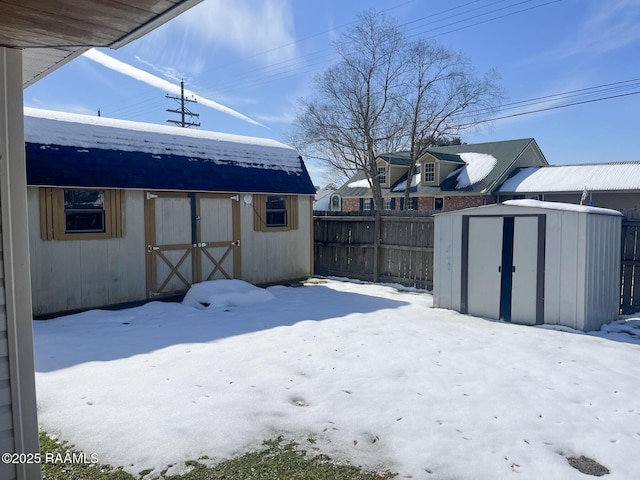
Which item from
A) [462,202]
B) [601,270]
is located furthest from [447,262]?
[462,202]

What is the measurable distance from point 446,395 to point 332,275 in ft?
28.5

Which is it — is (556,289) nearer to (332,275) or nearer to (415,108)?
(332,275)

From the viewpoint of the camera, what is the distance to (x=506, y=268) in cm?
739

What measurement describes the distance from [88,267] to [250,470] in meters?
6.75

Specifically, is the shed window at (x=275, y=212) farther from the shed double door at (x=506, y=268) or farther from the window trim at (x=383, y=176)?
the window trim at (x=383, y=176)

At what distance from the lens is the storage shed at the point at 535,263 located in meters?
6.72

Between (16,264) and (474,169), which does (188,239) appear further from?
(474,169)

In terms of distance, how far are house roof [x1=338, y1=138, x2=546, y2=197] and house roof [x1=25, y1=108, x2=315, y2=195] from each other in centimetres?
1722

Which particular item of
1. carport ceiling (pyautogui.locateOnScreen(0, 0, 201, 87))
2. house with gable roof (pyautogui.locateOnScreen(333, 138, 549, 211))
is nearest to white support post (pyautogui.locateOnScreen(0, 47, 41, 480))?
carport ceiling (pyautogui.locateOnScreen(0, 0, 201, 87))

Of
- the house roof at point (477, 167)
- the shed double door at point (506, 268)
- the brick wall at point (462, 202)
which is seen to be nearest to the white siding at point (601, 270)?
the shed double door at point (506, 268)

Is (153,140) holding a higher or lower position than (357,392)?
higher

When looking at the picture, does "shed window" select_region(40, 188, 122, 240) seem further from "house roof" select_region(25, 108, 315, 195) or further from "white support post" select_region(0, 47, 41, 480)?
"white support post" select_region(0, 47, 41, 480)

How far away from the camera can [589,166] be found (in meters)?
25.6

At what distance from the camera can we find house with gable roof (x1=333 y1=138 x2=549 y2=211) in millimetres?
26719
